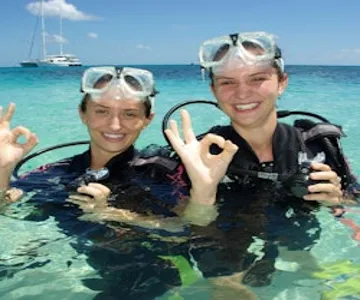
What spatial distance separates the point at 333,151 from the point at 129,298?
5.74 feet

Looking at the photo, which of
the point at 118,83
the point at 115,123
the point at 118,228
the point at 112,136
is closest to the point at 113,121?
the point at 115,123

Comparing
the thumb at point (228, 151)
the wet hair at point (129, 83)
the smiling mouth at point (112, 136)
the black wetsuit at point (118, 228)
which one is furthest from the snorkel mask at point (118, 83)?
the thumb at point (228, 151)

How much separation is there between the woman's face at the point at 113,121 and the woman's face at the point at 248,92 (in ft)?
2.08

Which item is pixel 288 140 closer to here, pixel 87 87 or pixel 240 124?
pixel 240 124

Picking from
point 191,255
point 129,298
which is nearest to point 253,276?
point 191,255

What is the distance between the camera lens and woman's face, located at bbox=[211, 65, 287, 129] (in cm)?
307

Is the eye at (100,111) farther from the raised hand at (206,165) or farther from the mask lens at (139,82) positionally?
the raised hand at (206,165)

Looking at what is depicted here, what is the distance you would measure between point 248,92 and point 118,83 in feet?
3.11

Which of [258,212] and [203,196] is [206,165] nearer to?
[203,196]

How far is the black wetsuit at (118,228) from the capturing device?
2609mm

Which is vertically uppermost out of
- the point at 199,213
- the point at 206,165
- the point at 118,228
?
the point at 206,165

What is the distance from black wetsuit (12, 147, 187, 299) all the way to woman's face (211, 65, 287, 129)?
2.40 ft

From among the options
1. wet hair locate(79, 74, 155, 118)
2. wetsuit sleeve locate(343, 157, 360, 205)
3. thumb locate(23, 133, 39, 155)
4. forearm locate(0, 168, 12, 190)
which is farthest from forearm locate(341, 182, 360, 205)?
forearm locate(0, 168, 12, 190)

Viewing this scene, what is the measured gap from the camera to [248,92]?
120 inches
